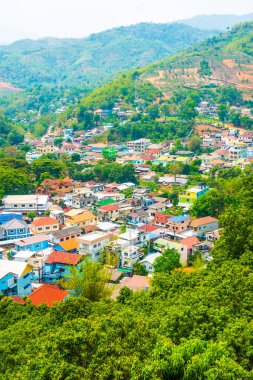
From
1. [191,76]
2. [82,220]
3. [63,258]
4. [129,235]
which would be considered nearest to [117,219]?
[82,220]

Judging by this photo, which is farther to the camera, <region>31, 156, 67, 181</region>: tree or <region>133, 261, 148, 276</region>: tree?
<region>31, 156, 67, 181</region>: tree

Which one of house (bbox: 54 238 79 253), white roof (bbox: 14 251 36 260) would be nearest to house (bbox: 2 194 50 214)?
house (bbox: 54 238 79 253)

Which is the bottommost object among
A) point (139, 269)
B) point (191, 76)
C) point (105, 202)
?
point (139, 269)

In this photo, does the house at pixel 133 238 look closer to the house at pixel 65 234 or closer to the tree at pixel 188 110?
the house at pixel 65 234

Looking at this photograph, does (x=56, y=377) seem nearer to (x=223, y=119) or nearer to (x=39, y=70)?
(x=223, y=119)

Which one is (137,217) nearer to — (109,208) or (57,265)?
(109,208)

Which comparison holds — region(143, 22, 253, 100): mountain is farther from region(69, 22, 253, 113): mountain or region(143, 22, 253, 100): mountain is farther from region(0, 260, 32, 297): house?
region(0, 260, 32, 297): house
